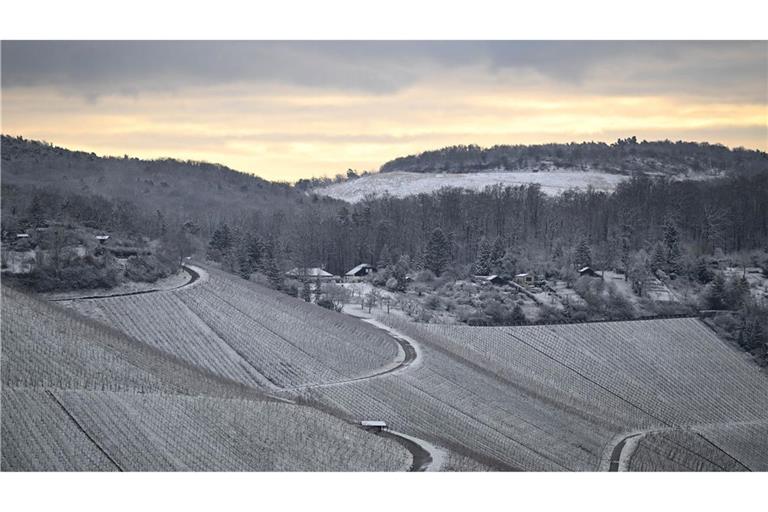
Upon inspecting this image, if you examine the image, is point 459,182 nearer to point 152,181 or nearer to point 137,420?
point 152,181

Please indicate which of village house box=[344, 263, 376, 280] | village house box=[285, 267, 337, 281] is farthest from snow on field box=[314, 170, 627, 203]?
village house box=[285, 267, 337, 281]

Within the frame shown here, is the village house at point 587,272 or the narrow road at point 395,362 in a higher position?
the village house at point 587,272

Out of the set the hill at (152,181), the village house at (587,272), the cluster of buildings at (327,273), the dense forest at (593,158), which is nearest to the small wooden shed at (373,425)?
the cluster of buildings at (327,273)

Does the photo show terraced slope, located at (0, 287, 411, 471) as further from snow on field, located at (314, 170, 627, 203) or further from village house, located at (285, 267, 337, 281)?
snow on field, located at (314, 170, 627, 203)

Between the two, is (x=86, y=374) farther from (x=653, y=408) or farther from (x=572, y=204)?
(x=572, y=204)

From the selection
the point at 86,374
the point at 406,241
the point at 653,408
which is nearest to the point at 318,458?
the point at 86,374

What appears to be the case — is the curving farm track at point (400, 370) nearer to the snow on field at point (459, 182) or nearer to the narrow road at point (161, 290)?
the narrow road at point (161, 290)
